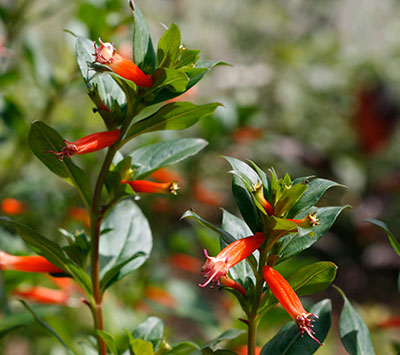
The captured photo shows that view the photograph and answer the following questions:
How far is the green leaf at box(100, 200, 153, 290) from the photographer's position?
1.64 ft

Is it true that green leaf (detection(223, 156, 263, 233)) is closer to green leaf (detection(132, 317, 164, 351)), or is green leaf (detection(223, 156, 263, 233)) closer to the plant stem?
the plant stem

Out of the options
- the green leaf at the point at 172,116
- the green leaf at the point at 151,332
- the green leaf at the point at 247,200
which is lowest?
the green leaf at the point at 151,332

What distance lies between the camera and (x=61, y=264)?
1.43 ft

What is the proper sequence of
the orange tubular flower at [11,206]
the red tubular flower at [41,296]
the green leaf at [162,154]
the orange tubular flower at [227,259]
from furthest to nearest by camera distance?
the orange tubular flower at [11,206] < the red tubular flower at [41,296] < the green leaf at [162,154] < the orange tubular flower at [227,259]

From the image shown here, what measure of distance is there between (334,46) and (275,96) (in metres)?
0.63

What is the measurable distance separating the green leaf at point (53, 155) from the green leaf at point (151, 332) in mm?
155

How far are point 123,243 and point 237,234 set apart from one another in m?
0.17

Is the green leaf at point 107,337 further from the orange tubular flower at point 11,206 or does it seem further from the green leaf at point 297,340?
the orange tubular flower at point 11,206

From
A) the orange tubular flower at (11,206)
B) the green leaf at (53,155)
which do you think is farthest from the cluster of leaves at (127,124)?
the orange tubular flower at (11,206)

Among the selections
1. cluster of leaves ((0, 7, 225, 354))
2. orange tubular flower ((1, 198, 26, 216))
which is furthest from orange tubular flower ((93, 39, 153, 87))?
orange tubular flower ((1, 198, 26, 216))

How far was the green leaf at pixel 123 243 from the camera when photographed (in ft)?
1.64

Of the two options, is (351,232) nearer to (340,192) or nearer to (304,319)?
(340,192)

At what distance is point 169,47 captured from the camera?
416 millimetres

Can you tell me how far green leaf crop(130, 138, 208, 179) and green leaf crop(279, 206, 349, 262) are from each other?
13 centimetres
